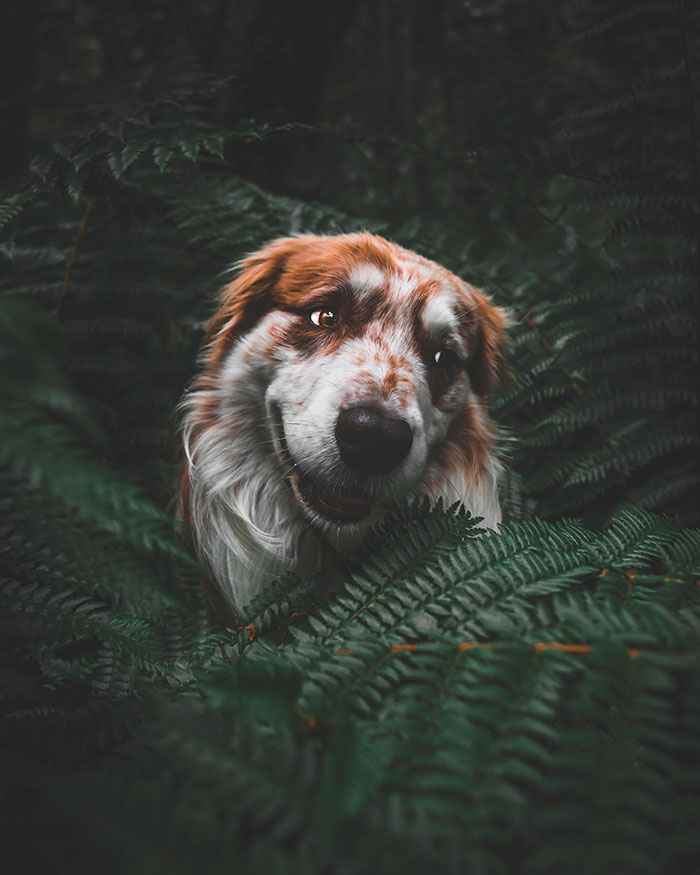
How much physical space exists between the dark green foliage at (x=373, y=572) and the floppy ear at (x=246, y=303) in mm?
235

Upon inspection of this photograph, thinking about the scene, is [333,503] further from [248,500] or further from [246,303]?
[246,303]

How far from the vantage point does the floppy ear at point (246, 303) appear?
7.35ft

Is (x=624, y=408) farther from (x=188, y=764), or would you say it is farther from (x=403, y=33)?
(x=403, y=33)

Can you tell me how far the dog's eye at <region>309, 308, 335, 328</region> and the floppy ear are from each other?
0.84 ft

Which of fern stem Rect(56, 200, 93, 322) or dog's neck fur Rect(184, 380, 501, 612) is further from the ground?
fern stem Rect(56, 200, 93, 322)

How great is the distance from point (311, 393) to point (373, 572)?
2.62 feet

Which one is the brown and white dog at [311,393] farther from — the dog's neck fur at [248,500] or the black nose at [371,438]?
the black nose at [371,438]

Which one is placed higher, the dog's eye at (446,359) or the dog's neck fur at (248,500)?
the dog's eye at (446,359)

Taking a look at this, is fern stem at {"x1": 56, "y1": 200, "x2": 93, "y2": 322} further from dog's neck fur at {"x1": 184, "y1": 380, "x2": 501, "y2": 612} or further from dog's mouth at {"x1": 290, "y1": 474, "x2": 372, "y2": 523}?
dog's mouth at {"x1": 290, "y1": 474, "x2": 372, "y2": 523}

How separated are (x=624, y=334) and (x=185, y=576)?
71.8 inches

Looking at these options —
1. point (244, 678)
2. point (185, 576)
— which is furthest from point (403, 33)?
point (244, 678)

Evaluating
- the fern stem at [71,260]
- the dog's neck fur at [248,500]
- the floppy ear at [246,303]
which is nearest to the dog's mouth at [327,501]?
the dog's neck fur at [248,500]

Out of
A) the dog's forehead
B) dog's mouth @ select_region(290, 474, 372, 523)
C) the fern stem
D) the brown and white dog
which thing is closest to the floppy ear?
the brown and white dog

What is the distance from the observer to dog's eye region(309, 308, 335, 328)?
2.08 metres
